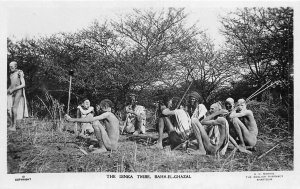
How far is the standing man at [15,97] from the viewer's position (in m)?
6.72

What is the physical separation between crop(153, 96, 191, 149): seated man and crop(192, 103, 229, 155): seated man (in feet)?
0.57

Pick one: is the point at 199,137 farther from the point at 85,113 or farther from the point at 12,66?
the point at 12,66

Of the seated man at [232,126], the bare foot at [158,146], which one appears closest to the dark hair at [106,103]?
the bare foot at [158,146]

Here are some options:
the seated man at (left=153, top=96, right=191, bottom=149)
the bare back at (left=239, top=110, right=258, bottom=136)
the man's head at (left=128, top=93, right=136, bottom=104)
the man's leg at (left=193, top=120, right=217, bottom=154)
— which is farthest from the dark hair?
the bare back at (left=239, top=110, right=258, bottom=136)

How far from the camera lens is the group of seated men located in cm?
667

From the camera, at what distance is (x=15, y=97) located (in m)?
6.80

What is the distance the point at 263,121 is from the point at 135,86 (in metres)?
2.35

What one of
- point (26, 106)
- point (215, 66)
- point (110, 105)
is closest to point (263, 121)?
point (215, 66)

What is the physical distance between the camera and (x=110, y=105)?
688cm

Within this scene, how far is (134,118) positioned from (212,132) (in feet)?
4.95

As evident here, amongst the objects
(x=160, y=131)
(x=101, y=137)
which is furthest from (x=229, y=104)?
(x=101, y=137)

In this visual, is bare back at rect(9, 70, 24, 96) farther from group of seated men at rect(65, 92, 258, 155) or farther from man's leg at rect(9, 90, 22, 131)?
group of seated men at rect(65, 92, 258, 155)

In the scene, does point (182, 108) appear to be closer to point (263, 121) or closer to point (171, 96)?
point (171, 96)

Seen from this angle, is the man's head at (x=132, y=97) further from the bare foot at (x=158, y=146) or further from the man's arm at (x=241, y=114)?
the man's arm at (x=241, y=114)
